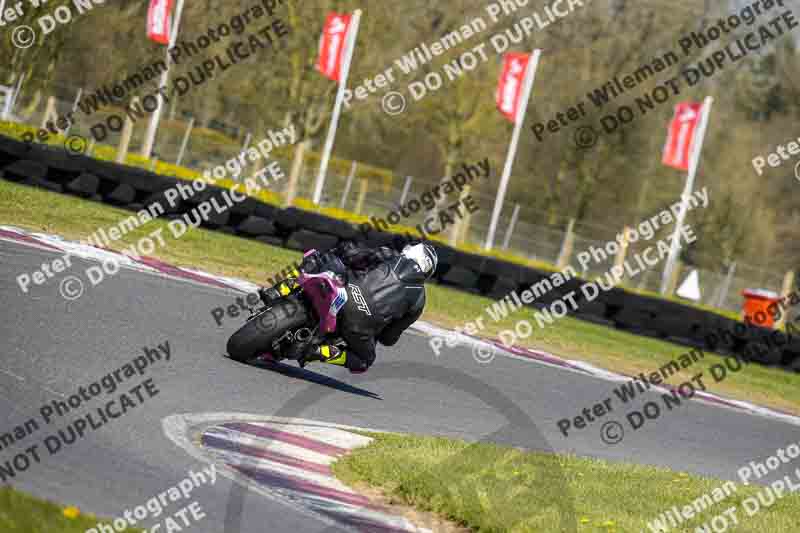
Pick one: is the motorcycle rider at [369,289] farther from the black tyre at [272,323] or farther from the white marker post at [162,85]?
the white marker post at [162,85]

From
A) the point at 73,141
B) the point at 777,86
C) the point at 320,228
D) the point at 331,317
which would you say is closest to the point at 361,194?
the point at 73,141

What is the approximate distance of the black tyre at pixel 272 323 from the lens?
31.2 ft

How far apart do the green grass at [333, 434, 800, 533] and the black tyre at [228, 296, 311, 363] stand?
48.4 inches

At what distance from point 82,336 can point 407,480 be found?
2.98 meters

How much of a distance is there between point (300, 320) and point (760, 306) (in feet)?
65.6

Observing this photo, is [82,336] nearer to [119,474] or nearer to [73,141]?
[119,474]

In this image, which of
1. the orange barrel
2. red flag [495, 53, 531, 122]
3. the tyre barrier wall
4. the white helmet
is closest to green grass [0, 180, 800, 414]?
the tyre barrier wall

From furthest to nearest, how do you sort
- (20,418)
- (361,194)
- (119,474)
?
1. (361,194)
2. (20,418)
3. (119,474)

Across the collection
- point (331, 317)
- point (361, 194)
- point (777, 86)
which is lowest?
point (361, 194)

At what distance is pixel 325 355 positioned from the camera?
9922mm

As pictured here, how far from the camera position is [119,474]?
614cm

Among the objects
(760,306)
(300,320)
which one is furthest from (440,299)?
(760,306)

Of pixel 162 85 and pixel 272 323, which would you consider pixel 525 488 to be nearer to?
pixel 272 323

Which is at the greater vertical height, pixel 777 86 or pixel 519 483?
pixel 777 86
